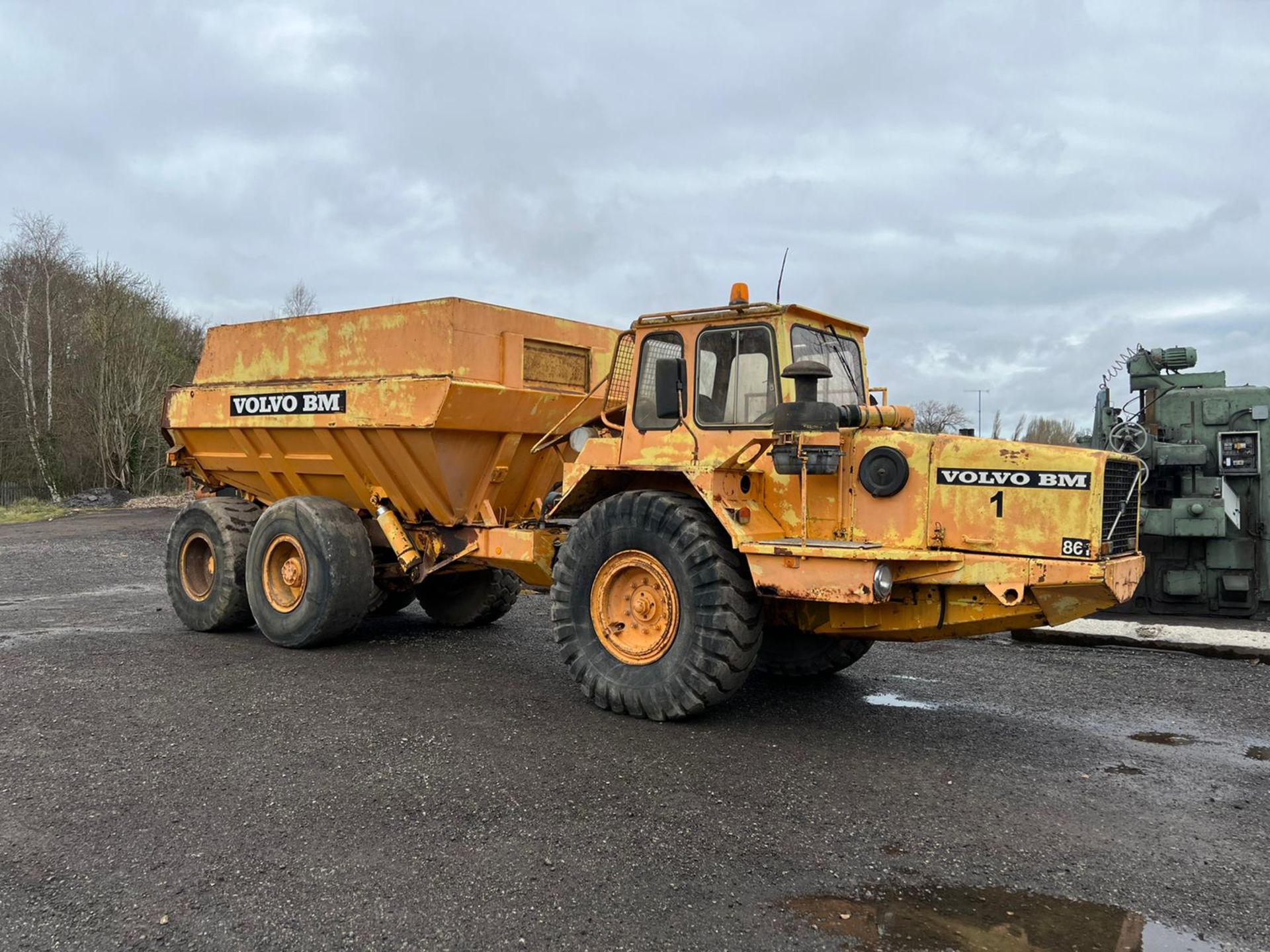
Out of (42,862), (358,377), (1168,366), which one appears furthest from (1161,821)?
(1168,366)

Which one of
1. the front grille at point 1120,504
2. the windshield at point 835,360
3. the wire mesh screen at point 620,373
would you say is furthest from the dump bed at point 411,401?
the front grille at point 1120,504

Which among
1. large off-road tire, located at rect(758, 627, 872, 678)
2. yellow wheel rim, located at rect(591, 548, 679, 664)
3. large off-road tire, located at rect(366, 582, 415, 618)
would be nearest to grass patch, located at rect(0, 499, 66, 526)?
large off-road tire, located at rect(366, 582, 415, 618)

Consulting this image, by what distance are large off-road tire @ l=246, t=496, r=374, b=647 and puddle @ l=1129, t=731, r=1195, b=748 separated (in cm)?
563

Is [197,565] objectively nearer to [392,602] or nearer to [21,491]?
[392,602]

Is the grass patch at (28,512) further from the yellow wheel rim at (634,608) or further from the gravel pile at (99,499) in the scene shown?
the yellow wheel rim at (634,608)

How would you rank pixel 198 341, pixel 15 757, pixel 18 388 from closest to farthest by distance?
pixel 15 757, pixel 18 388, pixel 198 341

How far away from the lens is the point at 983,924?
3.47 meters

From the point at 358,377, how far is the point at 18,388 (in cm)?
2560

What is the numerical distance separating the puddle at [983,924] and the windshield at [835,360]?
299 centimetres

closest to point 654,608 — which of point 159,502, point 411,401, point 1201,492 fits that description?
point 411,401

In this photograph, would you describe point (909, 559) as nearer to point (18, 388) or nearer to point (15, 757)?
point (15, 757)

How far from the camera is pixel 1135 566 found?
17.5 feet

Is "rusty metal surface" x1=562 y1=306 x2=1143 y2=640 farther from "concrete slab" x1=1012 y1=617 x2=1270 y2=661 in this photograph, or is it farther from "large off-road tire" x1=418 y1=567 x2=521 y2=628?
"concrete slab" x1=1012 y1=617 x2=1270 y2=661

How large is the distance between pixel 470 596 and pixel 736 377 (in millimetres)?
4214
